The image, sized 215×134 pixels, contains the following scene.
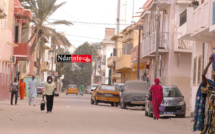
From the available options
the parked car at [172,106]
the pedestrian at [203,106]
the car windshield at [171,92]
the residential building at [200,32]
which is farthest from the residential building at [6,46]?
the pedestrian at [203,106]

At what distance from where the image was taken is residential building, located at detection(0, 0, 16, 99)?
44.8m

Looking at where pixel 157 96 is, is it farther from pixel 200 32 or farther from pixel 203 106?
pixel 203 106

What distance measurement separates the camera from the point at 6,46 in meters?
47.8

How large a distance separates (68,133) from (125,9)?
67.4 metres

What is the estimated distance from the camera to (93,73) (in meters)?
150

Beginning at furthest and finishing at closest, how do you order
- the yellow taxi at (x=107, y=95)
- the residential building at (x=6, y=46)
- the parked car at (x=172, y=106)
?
1. the residential building at (x=6, y=46)
2. the yellow taxi at (x=107, y=95)
3. the parked car at (x=172, y=106)

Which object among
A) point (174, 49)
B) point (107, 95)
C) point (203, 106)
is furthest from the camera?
point (174, 49)

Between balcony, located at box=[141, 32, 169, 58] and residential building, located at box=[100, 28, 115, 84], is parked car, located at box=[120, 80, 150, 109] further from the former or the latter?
residential building, located at box=[100, 28, 115, 84]

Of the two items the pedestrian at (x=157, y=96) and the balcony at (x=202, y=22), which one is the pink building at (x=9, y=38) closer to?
the balcony at (x=202, y=22)

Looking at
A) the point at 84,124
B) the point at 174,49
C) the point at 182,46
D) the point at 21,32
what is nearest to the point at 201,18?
the point at 84,124

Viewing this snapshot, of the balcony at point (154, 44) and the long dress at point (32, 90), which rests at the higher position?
the balcony at point (154, 44)

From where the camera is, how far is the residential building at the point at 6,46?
44.8 metres

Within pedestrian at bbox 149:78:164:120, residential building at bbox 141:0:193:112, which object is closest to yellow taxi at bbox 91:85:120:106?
residential building at bbox 141:0:193:112

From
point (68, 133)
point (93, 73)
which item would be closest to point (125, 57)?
point (68, 133)
